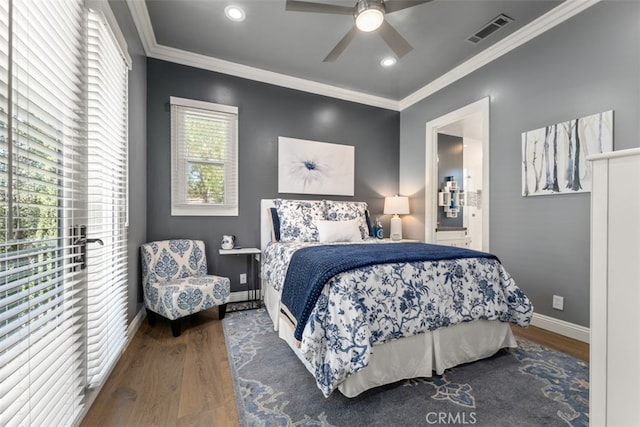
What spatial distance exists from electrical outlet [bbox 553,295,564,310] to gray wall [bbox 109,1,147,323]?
149 inches

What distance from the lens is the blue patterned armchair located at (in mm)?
2338

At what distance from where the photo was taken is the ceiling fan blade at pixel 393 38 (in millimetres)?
2133

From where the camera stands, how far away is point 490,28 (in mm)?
2711

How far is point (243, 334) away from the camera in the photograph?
241cm

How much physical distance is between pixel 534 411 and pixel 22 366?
230cm

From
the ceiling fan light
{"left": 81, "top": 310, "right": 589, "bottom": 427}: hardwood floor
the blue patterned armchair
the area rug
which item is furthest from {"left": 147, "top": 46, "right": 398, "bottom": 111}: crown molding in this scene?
the area rug

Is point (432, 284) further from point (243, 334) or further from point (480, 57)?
point (480, 57)

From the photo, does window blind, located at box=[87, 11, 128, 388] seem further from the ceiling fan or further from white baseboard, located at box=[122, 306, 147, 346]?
the ceiling fan

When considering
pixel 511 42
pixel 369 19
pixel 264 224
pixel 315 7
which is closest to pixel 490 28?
pixel 511 42

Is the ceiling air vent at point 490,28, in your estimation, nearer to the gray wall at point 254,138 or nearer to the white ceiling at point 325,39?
the white ceiling at point 325,39

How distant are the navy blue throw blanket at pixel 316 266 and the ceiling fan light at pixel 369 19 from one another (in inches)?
67.5

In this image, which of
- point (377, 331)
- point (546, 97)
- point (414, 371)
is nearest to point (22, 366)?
point (377, 331)

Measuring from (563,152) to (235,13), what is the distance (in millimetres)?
3235

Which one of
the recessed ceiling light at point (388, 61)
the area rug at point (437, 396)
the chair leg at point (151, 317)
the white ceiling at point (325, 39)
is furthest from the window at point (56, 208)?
the recessed ceiling light at point (388, 61)
